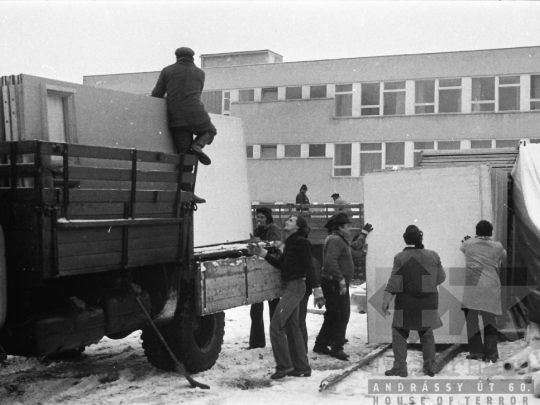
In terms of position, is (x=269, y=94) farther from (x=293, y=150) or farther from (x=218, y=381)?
(x=218, y=381)

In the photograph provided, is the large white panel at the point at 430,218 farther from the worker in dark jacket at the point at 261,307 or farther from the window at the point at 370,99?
the window at the point at 370,99

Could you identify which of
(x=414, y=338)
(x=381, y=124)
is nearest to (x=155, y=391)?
(x=414, y=338)

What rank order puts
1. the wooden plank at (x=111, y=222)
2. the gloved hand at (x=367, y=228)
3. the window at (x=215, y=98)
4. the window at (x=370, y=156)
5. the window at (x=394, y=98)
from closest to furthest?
the wooden plank at (x=111, y=222) → the gloved hand at (x=367, y=228) → the window at (x=394, y=98) → the window at (x=370, y=156) → the window at (x=215, y=98)

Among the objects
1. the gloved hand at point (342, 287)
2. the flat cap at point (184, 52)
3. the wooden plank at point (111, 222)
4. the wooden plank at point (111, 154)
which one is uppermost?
the flat cap at point (184, 52)

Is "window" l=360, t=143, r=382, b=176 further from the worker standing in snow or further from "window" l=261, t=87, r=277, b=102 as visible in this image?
the worker standing in snow

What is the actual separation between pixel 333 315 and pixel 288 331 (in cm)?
153

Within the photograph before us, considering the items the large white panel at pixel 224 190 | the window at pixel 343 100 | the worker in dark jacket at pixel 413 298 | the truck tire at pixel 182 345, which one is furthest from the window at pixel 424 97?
the truck tire at pixel 182 345

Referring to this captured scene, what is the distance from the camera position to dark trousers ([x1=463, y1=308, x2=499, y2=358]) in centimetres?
912

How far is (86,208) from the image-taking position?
648cm

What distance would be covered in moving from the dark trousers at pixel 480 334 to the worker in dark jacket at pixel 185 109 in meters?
3.76

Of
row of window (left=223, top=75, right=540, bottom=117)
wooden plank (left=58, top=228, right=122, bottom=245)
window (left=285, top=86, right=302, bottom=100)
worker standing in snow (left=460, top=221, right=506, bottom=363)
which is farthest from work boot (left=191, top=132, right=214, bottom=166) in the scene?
window (left=285, top=86, right=302, bottom=100)

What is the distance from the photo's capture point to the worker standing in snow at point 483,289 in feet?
30.1

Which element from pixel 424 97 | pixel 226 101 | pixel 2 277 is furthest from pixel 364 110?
pixel 2 277

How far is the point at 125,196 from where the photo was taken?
6.95 meters
